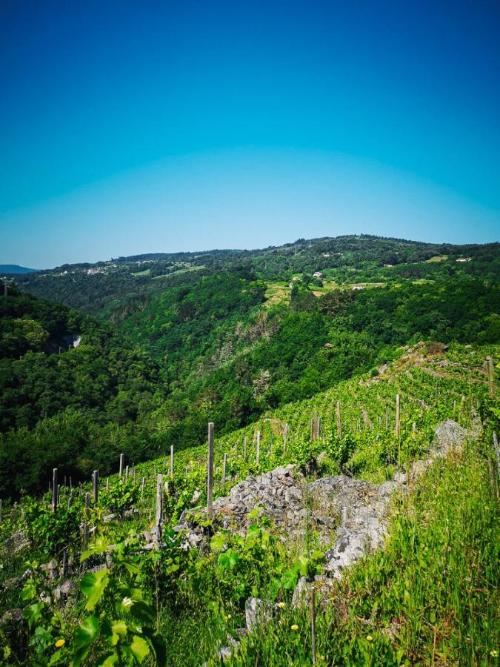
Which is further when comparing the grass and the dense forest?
the dense forest

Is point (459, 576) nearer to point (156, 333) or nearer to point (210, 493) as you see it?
point (210, 493)

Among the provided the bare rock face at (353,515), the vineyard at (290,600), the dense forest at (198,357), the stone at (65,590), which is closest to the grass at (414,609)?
the vineyard at (290,600)

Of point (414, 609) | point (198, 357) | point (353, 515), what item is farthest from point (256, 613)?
point (198, 357)

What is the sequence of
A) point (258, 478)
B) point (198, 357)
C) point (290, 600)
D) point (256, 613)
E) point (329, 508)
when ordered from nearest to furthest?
point (256, 613) → point (290, 600) → point (329, 508) → point (258, 478) → point (198, 357)

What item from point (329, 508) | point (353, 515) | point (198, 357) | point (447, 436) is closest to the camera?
point (353, 515)

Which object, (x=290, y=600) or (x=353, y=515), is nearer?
(x=290, y=600)

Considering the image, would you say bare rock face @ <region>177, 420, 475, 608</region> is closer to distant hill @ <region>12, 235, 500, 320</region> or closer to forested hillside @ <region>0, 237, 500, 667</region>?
forested hillside @ <region>0, 237, 500, 667</region>

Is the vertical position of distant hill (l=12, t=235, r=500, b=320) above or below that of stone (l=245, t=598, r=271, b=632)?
above

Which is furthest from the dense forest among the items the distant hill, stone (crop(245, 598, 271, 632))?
stone (crop(245, 598, 271, 632))

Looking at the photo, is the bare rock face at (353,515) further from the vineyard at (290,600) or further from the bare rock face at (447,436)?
the bare rock face at (447,436)

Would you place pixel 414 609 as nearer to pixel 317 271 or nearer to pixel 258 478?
pixel 258 478

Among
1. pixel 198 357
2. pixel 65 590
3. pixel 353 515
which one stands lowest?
pixel 198 357

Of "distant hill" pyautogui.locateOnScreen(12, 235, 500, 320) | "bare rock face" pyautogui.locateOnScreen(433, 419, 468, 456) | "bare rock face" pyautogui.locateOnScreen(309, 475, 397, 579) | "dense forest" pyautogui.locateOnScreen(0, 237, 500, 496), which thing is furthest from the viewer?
"distant hill" pyautogui.locateOnScreen(12, 235, 500, 320)

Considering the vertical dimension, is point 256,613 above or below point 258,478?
above
